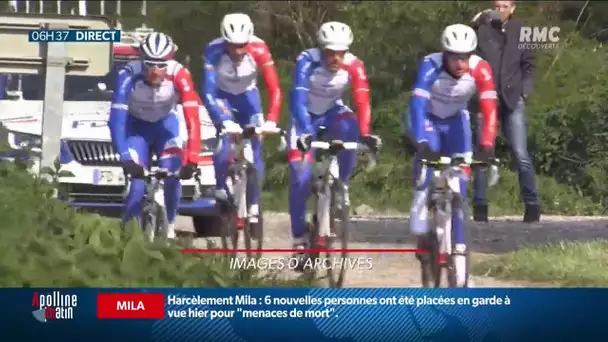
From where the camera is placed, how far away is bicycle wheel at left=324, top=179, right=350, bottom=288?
880 centimetres

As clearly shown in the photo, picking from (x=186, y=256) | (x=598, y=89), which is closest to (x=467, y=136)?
(x=598, y=89)

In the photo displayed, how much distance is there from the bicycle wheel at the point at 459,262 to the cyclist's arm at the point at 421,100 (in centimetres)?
40

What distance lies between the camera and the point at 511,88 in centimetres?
927

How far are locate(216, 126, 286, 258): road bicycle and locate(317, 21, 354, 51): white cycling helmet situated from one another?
546 mm

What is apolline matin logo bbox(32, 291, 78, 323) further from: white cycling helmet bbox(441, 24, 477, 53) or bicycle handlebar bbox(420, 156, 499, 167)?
white cycling helmet bbox(441, 24, 477, 53)

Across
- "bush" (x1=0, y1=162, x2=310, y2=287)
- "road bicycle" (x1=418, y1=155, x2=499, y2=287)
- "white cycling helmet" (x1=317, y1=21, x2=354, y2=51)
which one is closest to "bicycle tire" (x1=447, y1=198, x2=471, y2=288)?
"road bicycle" (x1=418, y1=155, x2=499, y2=287)

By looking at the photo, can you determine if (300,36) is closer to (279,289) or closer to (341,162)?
(341,162)

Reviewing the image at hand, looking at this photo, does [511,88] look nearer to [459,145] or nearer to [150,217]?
[459,145]

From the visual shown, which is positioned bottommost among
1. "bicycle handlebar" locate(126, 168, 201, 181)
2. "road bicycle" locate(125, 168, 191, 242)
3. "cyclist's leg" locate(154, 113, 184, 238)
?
"road bicycle" locate(125, 168, 191, 242)

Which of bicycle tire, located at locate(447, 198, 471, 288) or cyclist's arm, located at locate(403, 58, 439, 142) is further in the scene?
cyclist's arm, located at locate(403, 58, 439, 142)

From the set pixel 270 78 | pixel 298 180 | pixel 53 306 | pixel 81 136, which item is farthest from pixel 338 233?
pixel 53 306

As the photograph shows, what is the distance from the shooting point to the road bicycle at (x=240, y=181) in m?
9.47

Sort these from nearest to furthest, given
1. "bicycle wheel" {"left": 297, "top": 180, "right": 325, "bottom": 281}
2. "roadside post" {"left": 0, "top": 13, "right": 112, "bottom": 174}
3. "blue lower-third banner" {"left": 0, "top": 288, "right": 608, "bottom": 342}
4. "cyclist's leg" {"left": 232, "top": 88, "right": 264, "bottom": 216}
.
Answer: "blue lower-third banner" {"left": 0, "top": 288, "right": 608, "bottom": 342} < "bicycle wheel" {"left": 297, "top": 180, "right": 325, "bottom": 281} < "roadside post" {"left": 0, "top": 13, "right": 112, "bottom": 174} < "cyclist's leg" {"left": 232, "top": 88, "right": 264, "bottom": 216}

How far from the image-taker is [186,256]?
344 inches
